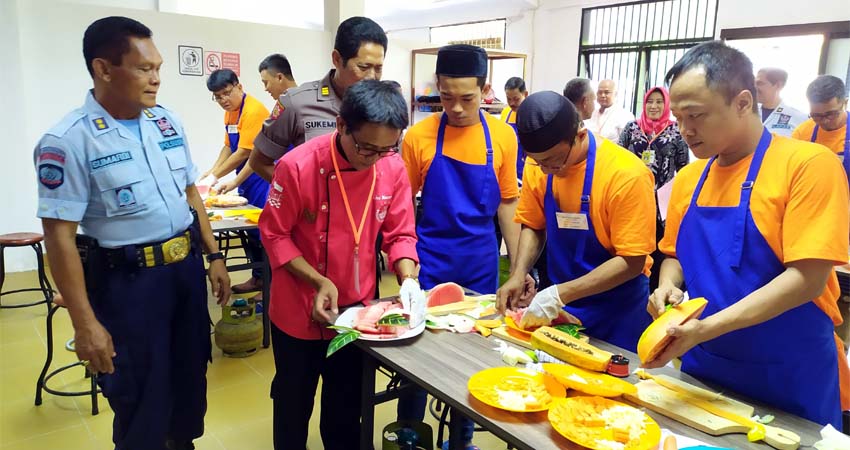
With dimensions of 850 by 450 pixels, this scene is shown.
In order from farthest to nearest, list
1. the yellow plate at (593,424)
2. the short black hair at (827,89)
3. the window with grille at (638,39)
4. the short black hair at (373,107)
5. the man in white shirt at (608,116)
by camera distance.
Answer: the window with grille at (638,39) → the man in white shirt at (608,116) → the short black hair at (827,89) → the short black hair at (373,107) → the yellow plate at (593,424)

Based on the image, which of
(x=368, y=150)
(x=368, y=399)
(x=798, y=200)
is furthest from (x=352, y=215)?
(x=798, y=200)

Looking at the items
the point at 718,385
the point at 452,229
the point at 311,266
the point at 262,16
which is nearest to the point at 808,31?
the point at 452,229

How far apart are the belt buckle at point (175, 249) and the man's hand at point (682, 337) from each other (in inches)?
60.3

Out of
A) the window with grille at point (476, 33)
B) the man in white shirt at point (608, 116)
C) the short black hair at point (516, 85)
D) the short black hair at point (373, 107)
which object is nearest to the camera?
the short black hair at point (373, 107)

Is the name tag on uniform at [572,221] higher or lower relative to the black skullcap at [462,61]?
lower

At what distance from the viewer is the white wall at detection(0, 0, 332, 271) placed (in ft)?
15.4

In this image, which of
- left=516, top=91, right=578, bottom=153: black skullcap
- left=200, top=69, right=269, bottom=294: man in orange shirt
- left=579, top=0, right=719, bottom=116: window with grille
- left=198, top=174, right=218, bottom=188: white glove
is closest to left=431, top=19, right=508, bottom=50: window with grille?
left=579, top=0, right=719, bottom=116: window with grille

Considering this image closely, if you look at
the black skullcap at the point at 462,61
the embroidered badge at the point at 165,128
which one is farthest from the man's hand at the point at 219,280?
the black skullcap at the point at 462,61

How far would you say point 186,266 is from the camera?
1.99 metres

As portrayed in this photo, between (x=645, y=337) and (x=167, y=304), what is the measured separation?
155 cm

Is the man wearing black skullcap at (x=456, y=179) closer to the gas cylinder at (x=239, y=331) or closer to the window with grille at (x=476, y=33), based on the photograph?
the gas cylinder at (x=239, y=331)

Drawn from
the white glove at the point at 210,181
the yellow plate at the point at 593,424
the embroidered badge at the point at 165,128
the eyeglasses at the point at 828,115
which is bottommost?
the yellow plate at the point at 593,424

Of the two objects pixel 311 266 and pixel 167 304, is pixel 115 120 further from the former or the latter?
pixel 311 266

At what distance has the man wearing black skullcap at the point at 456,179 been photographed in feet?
7.58
